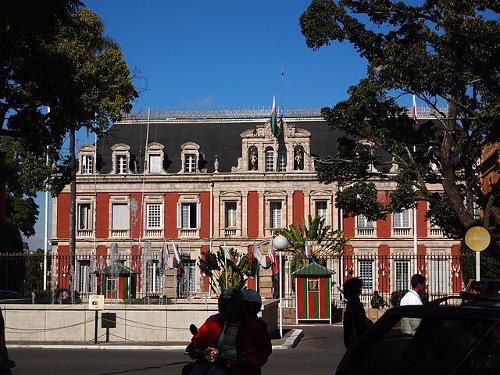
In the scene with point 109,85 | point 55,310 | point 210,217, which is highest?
point 109,85

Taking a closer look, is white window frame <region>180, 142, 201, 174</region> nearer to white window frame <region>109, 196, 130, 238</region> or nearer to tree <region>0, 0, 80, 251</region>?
white window frame <region>109, 196, 130, 238</region>

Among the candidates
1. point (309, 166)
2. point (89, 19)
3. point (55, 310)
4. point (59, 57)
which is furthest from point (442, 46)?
point (309, 166)

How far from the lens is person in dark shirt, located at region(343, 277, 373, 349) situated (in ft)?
34.2

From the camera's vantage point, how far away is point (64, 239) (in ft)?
183

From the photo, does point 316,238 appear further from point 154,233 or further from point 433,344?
point 433,344

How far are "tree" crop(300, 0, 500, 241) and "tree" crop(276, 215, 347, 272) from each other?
699 inches

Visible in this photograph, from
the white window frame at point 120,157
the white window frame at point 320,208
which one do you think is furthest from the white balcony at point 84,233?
the white window frame at point 320,208

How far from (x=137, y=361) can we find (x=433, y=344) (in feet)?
43.7

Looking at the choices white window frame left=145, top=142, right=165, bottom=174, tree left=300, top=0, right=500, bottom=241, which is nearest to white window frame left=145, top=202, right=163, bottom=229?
white window frame left=145, top=142, right=165, bottom=174

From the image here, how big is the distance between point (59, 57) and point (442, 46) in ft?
30.2

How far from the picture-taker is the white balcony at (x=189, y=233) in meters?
54.4

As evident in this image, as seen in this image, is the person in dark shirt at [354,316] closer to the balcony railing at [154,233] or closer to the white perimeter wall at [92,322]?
the white perimeter wall at [92,322]

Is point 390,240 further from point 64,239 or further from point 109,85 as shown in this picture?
point 109,85

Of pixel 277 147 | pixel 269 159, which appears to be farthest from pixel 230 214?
pixel 277 147
